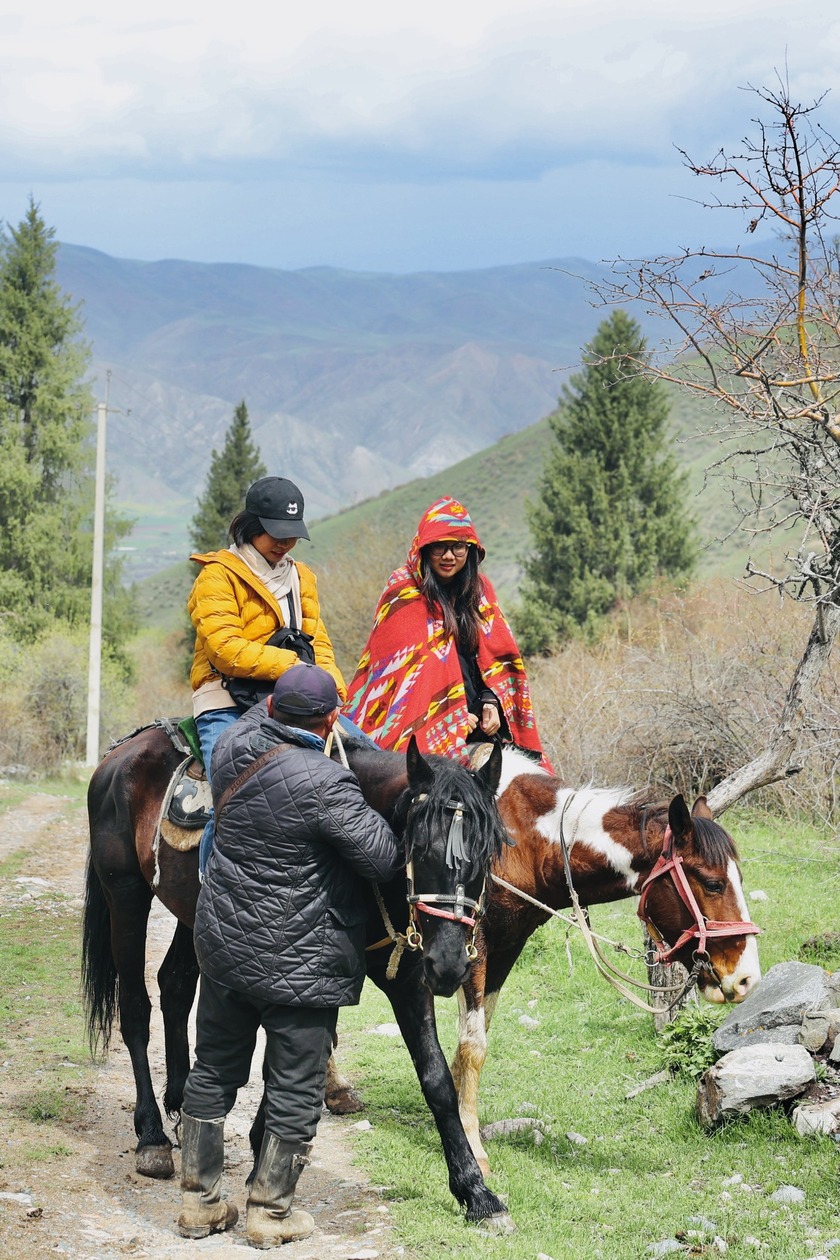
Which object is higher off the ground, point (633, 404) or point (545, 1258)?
point (633, 404)

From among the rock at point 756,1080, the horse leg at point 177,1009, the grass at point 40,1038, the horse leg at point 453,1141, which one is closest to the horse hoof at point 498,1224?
the horse leg at point 453,1141

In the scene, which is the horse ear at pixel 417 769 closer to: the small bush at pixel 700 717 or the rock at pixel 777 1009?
the rock at pixel 777 1009

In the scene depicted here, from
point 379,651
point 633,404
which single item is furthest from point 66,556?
point 379,651

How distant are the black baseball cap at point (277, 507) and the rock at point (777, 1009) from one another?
2913 millimetres

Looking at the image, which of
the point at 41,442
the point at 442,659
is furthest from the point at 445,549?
the point at 41,442

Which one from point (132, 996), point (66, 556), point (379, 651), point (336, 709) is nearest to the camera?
point (336, 709)

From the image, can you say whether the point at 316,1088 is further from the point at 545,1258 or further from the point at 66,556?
the point at 66,556

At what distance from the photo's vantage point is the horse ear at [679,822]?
4918 mm

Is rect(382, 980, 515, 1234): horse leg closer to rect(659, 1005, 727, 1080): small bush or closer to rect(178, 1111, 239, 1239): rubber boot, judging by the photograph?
rect(178, 1111, 239, 1239): rubber boot

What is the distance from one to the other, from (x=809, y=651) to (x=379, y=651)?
2245mm

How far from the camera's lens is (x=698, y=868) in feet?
16.3

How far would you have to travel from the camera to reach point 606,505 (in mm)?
39375

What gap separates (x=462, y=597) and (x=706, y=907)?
212 cm

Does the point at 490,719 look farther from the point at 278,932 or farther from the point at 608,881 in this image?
the point at 278,932
